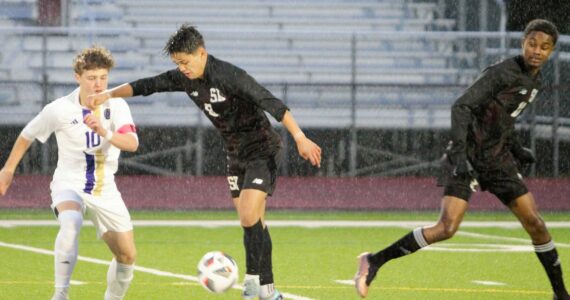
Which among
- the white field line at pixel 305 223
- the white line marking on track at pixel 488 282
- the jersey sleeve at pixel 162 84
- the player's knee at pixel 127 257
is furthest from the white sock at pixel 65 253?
the white field line at pixel 305 223

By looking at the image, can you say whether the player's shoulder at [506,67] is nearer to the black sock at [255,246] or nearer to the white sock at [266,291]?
the black sock at [255,246]

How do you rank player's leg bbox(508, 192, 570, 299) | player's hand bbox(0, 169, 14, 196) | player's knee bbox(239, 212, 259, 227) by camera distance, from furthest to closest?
player's leg bbox(508, 192, 570, 299) < player's knee bbox(239, 212, 259, 227) < player's hand bbox(0, 169, 14, 196)

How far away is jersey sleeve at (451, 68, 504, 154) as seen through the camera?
9102 mm

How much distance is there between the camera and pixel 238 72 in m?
8.92

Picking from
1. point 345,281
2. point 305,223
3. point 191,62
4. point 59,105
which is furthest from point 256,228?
point 305,223

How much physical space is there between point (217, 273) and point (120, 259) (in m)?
0.68

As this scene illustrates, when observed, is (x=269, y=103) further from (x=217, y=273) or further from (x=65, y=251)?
(x=65, y=251)

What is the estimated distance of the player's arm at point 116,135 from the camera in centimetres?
812

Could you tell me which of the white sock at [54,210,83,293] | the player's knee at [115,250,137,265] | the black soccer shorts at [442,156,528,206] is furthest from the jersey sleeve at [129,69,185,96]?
the black soccer shorts at [442,156,528,206]

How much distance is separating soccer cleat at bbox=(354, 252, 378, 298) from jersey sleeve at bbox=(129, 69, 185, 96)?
1.90 metres

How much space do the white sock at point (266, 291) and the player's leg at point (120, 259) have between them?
94cm

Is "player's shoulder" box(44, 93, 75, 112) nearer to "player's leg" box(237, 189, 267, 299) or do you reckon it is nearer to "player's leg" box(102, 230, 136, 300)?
"player's leg" box(102, 230, 136, 300)

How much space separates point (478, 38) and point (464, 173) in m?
15.0

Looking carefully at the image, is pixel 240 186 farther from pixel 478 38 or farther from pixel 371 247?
A: pixel 478 38
